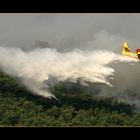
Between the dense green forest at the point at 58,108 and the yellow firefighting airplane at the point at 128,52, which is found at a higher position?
Result: the yellow firefighting airplane at the point at 128,52

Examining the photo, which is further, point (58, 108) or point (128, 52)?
point (58, 108)

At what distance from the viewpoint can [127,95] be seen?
15.3 m

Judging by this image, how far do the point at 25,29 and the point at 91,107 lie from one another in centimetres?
412

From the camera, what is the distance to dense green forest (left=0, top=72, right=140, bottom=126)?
1554 cm

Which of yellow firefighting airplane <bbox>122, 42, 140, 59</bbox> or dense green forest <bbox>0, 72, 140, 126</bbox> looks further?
dense green forest <bbox>0, 72, 140, 126</bbox>

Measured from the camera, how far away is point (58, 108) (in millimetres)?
17016

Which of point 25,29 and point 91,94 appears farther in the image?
point 91,94

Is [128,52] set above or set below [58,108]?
above

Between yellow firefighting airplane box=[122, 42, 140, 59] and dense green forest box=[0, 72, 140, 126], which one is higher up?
yellow firefighting airplane box=[122, 42, 140, 59]

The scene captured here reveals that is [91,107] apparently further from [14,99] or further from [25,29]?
[25,29]

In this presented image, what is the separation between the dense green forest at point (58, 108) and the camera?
15539 millimetres
